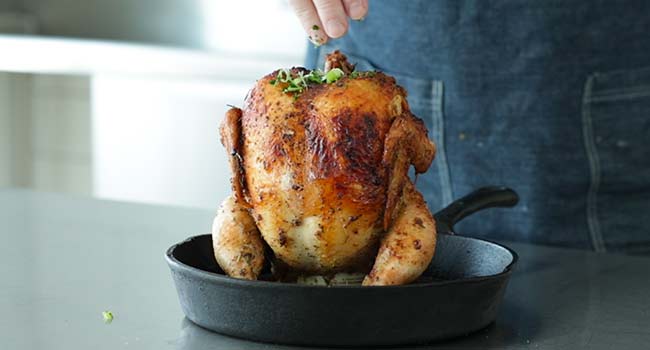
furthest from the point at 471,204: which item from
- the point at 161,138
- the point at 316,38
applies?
the point at 161,138

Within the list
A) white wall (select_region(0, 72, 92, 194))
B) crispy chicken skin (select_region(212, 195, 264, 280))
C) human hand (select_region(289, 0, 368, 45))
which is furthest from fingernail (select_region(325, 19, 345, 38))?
white wall (select_region(0, 72, 92, 194))

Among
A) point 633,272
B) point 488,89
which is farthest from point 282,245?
point 488,89

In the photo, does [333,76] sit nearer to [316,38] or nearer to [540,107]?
[316,38]

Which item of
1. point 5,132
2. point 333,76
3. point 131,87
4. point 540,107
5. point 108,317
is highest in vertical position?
point 333,76

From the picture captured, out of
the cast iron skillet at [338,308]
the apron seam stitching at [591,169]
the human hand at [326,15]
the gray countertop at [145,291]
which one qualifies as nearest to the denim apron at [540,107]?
the apron seam stitching at [591,169]

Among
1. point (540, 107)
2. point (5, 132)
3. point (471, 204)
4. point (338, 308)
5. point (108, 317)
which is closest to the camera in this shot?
point (338, 308)

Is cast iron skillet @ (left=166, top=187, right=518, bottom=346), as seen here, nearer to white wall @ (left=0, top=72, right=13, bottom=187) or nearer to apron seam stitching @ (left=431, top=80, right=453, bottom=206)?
apron seam stitching @ (left=431, top=80, right=453, bottom=206)

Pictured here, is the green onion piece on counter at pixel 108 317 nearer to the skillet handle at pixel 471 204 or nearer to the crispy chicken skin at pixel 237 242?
the crispy chicken skin at pixel 237 242

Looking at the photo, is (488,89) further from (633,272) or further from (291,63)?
(291,63)
